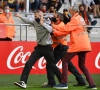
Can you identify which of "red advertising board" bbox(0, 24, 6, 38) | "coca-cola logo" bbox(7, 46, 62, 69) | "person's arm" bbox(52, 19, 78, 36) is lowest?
"coca-cola logo" bbox(7, 46, 62, 69)

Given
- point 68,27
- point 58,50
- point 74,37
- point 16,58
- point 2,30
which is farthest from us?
point 2,30

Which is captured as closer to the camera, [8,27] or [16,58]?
[16,58]

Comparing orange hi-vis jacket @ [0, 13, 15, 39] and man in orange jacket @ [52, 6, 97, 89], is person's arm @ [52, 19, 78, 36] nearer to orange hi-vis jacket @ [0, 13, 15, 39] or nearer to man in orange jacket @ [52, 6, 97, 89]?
man in orange jacket @ [52, 6, 97, 89]

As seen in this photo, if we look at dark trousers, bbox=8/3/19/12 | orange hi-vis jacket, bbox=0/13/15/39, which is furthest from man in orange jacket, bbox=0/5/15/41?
dark trousers, bbox=8/3/19/12

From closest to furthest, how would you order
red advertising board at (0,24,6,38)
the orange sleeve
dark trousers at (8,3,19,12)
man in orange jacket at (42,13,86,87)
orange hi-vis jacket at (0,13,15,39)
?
the orange sleeve, man in orange jacket at (42,13,86,87), red advertising board at (0,24,6,38), orange hi-vis jacket at (0,13,15,39), dark trousers at (8,3,19,12)

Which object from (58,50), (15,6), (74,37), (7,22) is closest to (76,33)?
(74,37)

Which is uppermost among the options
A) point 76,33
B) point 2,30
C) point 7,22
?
point 76,33

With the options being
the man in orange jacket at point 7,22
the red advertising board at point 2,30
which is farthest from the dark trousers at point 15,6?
the red advertising board at point 2,30

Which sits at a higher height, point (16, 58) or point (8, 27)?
point (8, 27)

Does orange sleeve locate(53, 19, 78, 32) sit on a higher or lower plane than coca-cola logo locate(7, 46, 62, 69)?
higher

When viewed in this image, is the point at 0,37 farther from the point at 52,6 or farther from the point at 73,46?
the point at 52,6

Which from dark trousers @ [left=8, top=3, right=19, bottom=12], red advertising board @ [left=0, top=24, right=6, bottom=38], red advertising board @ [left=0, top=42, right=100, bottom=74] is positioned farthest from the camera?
dark trousers @ [left=8, top=3, right=19, bottom=12]

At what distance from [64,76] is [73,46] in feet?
2.52

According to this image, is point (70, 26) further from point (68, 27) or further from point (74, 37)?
point (74, 37)
